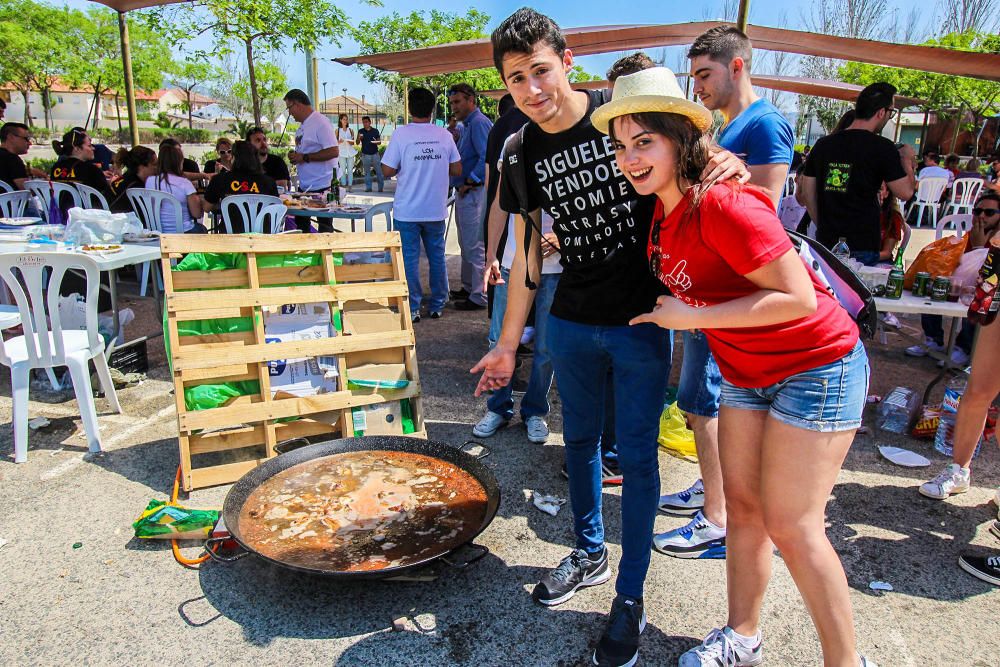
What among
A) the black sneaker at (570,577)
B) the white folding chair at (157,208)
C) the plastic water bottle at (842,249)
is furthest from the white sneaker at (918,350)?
the white folding chair at (157,208)

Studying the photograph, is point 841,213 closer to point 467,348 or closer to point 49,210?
point 467,348

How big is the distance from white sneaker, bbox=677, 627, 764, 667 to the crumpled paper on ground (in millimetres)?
1040

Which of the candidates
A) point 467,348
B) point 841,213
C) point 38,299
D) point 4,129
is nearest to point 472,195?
point 467,348

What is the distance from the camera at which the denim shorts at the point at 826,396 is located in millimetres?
1733

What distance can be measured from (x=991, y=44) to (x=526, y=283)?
20.0 m

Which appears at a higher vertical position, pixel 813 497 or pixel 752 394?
pixel 752 394

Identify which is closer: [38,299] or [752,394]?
[752,394]

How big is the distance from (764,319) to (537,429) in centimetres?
234

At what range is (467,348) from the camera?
551 centimetres

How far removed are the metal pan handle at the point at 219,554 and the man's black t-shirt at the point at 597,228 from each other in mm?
1608

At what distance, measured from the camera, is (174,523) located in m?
2.81

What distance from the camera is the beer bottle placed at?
278 cm

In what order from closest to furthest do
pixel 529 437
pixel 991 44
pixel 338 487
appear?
pixel 338 487, pixel 529 437, pixel 991 44

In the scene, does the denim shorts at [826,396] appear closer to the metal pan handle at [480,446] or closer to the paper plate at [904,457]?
the metal pan handle at [480,446]
